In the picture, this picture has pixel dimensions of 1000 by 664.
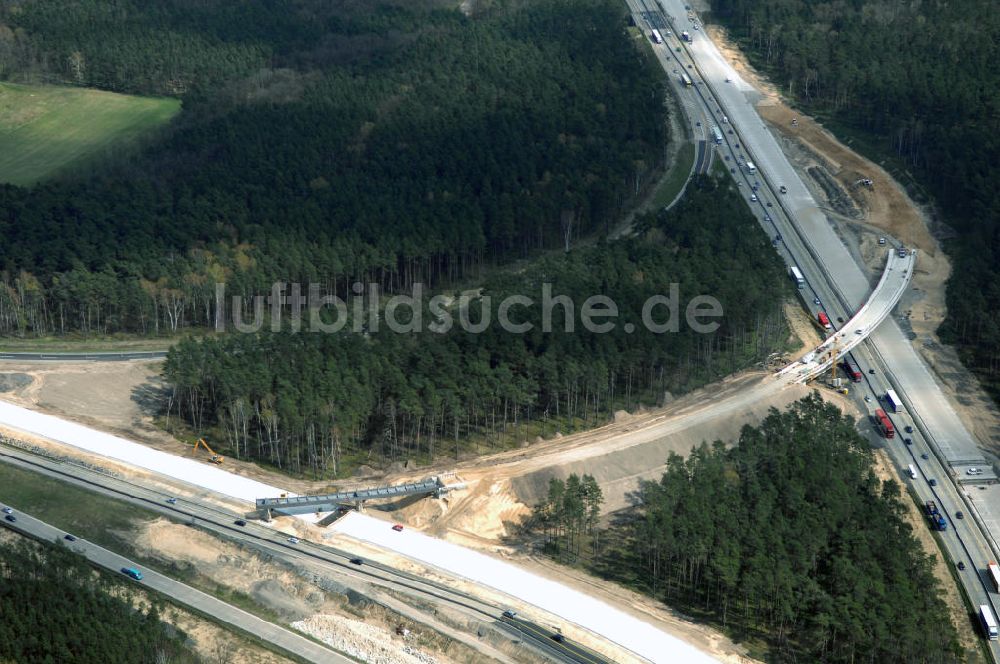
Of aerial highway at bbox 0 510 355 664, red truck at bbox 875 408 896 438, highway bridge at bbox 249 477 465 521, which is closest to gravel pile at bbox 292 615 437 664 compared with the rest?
aerial highway at bbox 0 510 355 664

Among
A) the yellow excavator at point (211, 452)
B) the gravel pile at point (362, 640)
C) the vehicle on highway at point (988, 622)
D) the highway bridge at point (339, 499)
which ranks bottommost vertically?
the vehicle on highway at point (988, 622)

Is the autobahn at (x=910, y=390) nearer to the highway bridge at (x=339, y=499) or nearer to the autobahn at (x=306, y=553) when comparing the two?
the autobahn at (x=306, y=553)

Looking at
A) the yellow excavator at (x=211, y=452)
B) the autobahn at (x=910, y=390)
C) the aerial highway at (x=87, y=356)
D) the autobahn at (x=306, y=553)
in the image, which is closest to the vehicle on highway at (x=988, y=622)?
the autobahn at (x=910, y=390)

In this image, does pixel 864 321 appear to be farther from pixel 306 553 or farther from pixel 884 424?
pixel 306 553

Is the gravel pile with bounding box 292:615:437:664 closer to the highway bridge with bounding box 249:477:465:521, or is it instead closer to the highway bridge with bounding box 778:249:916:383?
the highway bridge with bounding box 249:477:465:521

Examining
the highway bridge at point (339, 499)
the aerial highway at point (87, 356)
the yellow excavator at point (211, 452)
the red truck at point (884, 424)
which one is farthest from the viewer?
the aerial highway at point (87, 356)

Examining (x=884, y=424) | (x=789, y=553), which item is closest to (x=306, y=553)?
(x=789, y=553)
